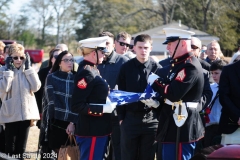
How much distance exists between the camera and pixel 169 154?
5.03 m

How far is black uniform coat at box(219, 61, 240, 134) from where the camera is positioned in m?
5.72

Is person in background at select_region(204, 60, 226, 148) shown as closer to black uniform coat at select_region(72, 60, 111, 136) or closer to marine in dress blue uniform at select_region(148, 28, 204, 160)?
marine in dress blue uniform at select_region(148, 28, 204, 160)

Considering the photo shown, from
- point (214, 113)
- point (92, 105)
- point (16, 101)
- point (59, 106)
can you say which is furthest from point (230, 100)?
point (16, 101)

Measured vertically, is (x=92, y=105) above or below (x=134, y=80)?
below

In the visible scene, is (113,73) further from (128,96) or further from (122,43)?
(128,96)

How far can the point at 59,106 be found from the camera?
6.39 meters

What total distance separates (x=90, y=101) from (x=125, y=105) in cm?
105

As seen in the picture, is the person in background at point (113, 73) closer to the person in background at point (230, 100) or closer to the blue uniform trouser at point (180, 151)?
the person in background at point (230, 100)

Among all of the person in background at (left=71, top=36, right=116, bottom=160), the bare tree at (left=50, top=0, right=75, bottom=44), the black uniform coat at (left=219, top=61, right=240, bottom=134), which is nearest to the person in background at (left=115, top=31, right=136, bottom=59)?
the black uniform coat at (left=219, top=61, right=240, bottom=134)

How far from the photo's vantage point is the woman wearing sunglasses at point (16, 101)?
670 cm

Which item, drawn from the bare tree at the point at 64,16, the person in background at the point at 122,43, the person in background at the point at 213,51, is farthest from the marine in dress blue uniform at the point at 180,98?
the bare tree at the point at 64,16

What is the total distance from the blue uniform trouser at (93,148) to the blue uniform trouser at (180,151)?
71 centimetres

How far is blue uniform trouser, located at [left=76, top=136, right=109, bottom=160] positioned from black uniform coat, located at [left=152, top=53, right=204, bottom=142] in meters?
0.66

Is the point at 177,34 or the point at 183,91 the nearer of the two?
the point at 183,91
